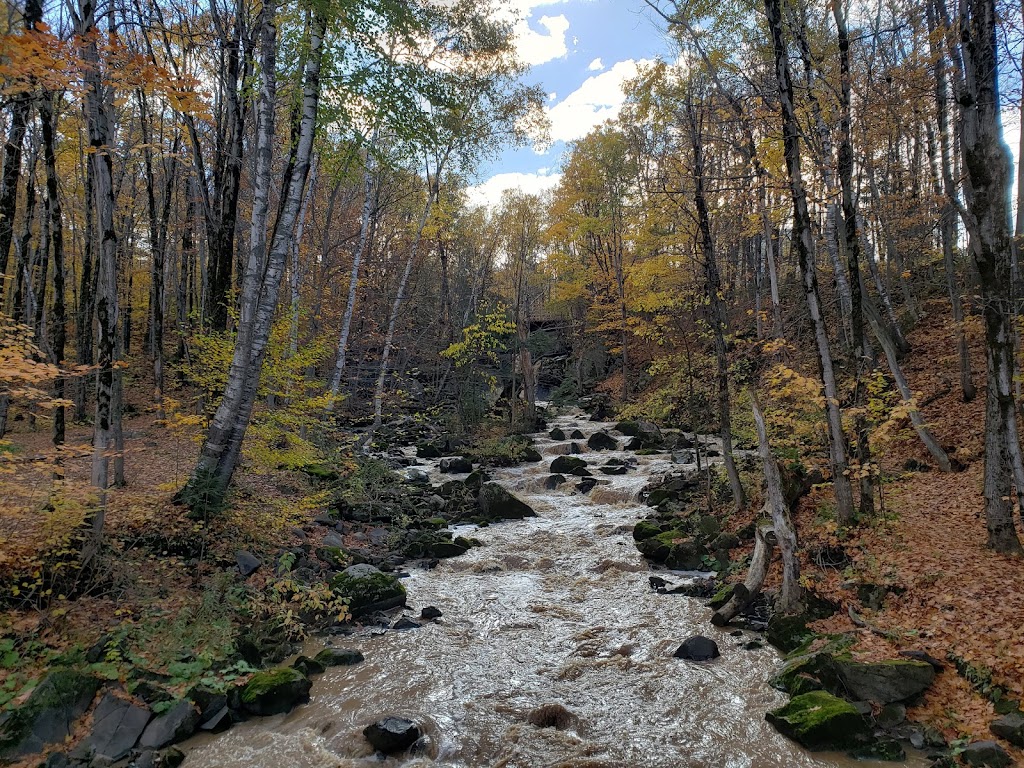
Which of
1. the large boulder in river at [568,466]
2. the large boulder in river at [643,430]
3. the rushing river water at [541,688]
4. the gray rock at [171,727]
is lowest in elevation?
the rushing river water at [541,688]

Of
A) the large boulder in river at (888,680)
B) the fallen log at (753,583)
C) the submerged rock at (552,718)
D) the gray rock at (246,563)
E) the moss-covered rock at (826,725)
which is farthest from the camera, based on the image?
the gray rock at (246,563)

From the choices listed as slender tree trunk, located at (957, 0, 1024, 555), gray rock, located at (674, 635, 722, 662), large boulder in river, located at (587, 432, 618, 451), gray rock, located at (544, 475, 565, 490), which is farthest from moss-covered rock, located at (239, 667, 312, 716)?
large boulder in river, located at (587, 432, 618, 451)

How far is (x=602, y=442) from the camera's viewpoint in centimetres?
1941

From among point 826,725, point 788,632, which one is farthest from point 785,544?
point 826,725

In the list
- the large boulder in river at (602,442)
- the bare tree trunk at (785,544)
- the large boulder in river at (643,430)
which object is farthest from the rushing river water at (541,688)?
the large boulder in river at (602,442)

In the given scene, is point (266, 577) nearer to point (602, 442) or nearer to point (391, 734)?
point (391, 734)

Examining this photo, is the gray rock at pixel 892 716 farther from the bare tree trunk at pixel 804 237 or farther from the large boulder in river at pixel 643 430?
the large boulder in river at pixel 643 430

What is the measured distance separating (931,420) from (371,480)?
44.2 feet

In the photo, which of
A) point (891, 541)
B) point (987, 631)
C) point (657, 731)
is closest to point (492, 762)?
point (657, 731)

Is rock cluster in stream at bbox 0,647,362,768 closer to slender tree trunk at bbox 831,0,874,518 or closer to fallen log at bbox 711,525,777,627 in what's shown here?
fallen log at bbox 711,525,777,627

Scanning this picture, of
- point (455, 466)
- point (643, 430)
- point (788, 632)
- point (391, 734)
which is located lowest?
point (788, 632)

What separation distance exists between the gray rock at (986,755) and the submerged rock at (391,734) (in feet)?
15.6

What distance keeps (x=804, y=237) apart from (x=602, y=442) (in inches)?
478

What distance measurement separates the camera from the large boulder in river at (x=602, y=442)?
1933 cm
